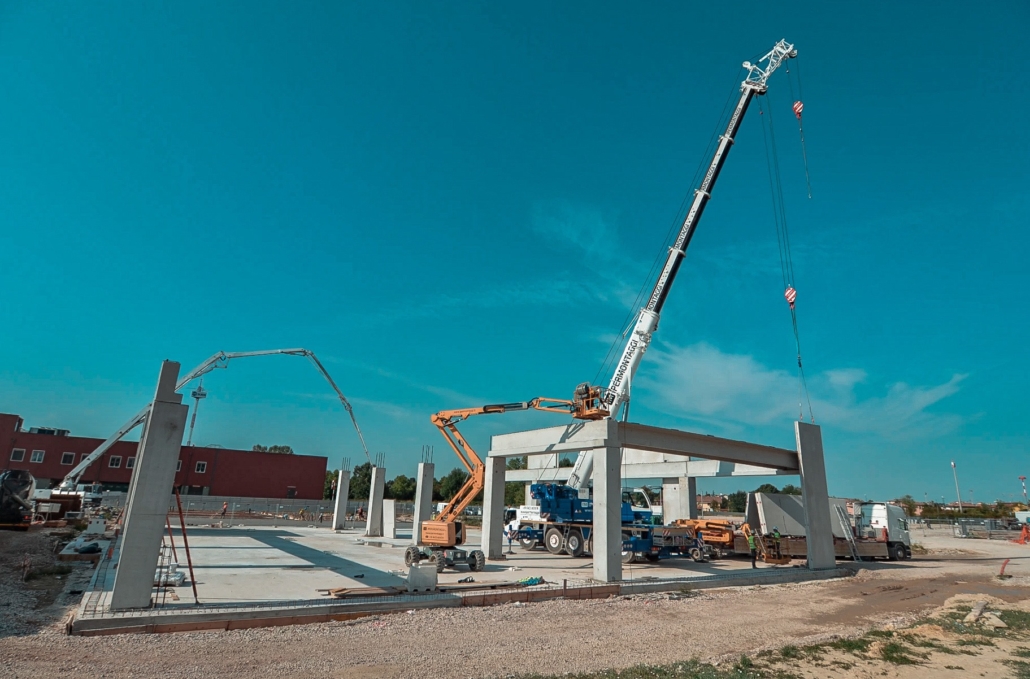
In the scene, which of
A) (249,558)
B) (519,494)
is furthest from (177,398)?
(519,494)

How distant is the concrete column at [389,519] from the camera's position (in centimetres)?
3038

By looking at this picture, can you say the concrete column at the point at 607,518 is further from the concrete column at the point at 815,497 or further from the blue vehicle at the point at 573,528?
the concrete column at the point at 815,497

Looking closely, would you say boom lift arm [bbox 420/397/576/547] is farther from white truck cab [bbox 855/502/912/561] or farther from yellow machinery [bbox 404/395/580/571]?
white truck cab [bbox 855/502/912/561]

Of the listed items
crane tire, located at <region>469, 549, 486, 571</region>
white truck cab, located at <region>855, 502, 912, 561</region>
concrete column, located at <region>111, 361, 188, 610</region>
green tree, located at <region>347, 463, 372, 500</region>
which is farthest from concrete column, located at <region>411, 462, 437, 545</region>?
green tree, located at <region>347, 463, 372, 500</region>

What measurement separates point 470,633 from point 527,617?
1.92 meters

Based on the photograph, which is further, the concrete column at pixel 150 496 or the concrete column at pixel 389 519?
the concrete column at pixel 389 519

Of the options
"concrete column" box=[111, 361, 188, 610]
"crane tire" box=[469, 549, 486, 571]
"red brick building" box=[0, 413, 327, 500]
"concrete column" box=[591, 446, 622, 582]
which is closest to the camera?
"concrete column" box=[111, 361, 188, 610]

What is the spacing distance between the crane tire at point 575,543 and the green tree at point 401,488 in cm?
5615

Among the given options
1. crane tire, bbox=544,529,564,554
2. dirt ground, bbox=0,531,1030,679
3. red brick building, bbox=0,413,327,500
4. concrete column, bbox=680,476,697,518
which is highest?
red brick building, bbox=0,413,327,500

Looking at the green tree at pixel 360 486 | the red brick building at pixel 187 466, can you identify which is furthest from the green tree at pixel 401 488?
the red brick building at pixel 187 466

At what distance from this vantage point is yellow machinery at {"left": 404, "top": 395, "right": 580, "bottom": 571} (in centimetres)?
1797

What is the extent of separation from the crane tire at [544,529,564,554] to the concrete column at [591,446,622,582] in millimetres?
7560

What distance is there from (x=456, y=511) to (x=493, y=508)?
1640 mm

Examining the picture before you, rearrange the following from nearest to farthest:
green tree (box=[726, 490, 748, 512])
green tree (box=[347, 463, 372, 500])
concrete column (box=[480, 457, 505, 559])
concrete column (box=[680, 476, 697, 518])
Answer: concrete column (box=[480, 457, 505, 559])
concrete column (box=[680, 476, 697, 518])
green tree (box=[347, 463, 372, 500])
green tree (box=[726, 490, 748, 512])
